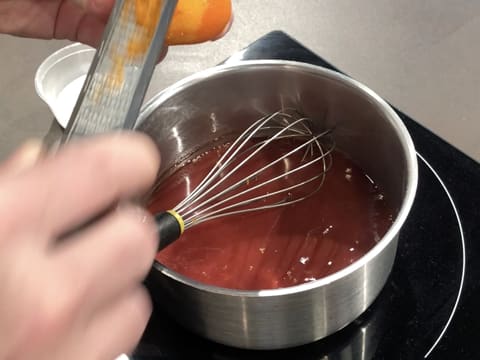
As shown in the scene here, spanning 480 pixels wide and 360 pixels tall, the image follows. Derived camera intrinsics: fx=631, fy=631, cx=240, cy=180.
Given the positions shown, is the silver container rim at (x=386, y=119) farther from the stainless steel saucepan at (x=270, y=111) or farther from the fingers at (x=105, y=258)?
the fingers at (x=105, y=258)

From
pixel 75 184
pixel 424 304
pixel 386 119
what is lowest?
pixel 424 304

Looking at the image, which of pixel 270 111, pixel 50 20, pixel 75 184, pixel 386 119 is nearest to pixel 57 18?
pixel 50 20

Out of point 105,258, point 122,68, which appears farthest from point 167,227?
point 105,258

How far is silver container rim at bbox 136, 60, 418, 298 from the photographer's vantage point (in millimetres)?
475

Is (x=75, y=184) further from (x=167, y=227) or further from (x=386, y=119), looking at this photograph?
(x=386, y=119)

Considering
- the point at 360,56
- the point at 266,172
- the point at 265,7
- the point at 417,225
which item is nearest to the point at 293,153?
the point at 266,172

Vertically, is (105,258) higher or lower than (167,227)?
higher

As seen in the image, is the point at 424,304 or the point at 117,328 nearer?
the point at 117,328

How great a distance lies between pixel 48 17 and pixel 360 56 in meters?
0.43

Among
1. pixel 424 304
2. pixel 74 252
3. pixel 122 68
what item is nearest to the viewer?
pixel 74 252

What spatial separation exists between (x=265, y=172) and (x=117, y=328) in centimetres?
42

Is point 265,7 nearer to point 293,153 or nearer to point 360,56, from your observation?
point 360,56

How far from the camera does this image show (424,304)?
1.97 feet

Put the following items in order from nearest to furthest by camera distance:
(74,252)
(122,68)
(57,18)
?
(74,252) → (122,68) → (57,18)
